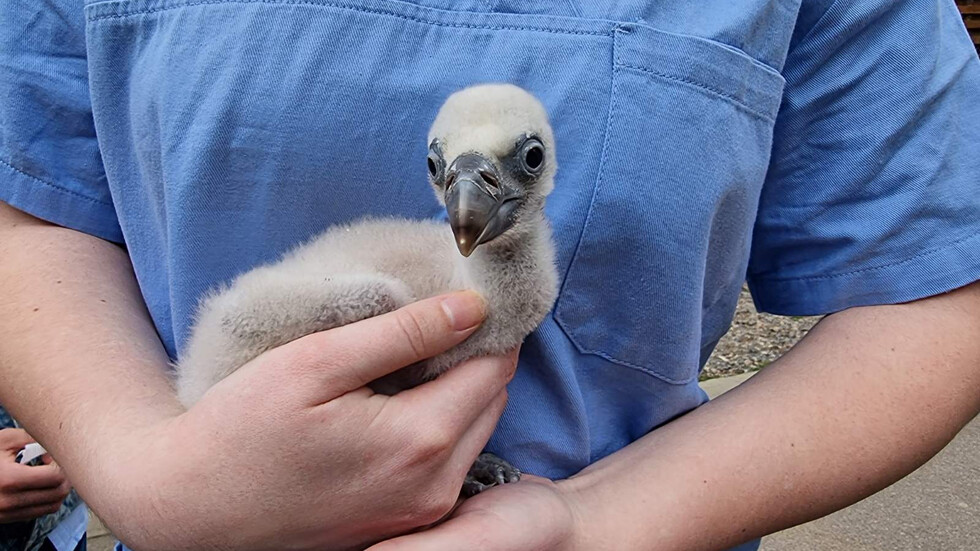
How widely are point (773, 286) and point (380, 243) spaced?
0.66m

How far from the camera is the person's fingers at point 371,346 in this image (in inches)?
34.0

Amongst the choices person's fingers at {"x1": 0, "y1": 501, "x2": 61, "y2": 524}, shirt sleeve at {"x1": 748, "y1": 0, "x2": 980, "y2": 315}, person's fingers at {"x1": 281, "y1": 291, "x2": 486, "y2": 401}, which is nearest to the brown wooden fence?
shirt sleeve at {"x1": 748, "y1": 0, "x2": 980, "y2": 315}

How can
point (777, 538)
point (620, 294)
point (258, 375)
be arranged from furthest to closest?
point (777, 538)
point (620, 294)
point (258, 375)

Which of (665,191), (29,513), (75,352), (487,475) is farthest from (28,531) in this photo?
(665,191)

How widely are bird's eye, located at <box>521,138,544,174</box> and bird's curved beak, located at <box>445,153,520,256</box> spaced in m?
0.04

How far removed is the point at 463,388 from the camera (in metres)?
0.94

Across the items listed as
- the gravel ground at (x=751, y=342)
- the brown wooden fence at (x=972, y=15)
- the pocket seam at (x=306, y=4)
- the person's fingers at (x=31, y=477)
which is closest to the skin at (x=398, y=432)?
the pocket seam at (x=306, y=4)

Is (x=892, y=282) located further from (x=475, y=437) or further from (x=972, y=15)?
(x=972, y=15)

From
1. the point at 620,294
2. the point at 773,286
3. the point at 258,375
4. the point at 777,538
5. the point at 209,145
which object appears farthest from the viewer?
the point at 777,538

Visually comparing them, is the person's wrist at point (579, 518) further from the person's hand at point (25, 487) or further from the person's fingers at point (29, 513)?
the person's fingers at point (29, 513)

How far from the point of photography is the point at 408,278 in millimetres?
1088

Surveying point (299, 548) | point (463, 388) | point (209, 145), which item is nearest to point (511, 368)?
point (463, 388)

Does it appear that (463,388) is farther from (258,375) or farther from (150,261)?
(150,261)

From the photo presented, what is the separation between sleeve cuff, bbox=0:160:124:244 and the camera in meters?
1.10
